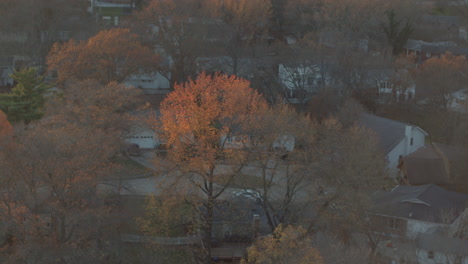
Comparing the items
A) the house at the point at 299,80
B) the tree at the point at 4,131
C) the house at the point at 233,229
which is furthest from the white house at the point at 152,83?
the house at the point at 233,229

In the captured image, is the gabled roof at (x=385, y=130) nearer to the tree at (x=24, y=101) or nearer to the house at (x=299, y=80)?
the house at (x=299, y=80)

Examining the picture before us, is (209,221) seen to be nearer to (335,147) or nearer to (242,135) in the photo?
(242,135)

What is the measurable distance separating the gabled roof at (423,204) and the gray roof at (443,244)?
1553 millimetres

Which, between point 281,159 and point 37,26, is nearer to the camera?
point 281,159

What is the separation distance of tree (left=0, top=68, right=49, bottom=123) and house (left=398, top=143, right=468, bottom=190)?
16.1m

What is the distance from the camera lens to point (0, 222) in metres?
16.4

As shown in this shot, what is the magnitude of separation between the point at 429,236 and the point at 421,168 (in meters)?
7.25

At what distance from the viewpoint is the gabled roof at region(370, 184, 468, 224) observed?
2044 centimetres

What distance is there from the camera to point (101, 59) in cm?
3019

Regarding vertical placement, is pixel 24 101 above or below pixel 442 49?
below

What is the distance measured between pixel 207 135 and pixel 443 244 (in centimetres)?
777

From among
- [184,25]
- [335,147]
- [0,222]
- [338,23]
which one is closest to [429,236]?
[335,147]

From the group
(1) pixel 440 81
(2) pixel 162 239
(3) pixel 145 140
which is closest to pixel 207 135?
(2) pixel 162 239

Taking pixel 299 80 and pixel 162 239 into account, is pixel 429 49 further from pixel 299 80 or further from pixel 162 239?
pixel 162 239
